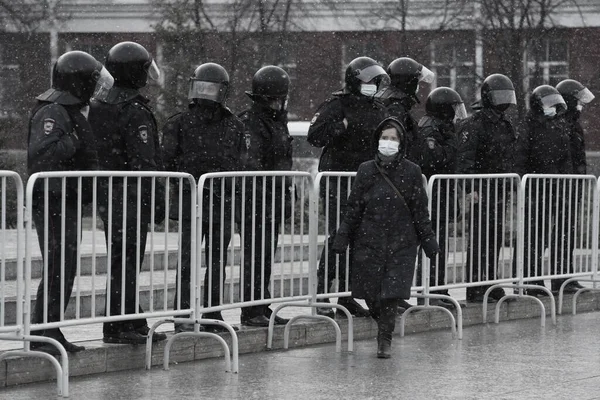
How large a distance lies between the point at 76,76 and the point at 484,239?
4.69 m

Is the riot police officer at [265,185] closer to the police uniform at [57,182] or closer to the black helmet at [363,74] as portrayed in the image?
the black helmet at [363,74]

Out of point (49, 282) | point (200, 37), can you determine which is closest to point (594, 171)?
point (200, 37)

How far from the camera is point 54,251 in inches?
339

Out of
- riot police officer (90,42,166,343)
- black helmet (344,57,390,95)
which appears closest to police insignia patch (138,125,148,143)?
riot police officer (90,42,166,343)

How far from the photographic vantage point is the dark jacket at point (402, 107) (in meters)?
12.0

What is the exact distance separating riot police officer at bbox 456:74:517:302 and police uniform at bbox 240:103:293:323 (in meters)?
2.10

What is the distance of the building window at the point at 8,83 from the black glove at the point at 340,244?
21.7 m

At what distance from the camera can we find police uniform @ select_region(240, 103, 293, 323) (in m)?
10.2

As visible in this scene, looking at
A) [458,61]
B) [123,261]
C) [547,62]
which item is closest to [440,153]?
[123,261]

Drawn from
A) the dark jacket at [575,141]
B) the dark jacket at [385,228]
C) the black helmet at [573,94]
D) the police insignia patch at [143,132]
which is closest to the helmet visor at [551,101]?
the dark jacket at [575,141]

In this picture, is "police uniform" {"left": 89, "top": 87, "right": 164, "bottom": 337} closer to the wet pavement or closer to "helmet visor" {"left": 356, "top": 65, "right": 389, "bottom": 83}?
the wet pavement

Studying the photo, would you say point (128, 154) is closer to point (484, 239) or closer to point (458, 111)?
point (484, 239)

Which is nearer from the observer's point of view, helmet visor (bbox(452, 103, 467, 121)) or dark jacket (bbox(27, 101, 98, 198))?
dark jacket (bbox(27, 101, 98, 198))

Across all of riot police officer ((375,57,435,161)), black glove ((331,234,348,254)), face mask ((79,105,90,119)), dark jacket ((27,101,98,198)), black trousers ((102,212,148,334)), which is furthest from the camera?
riot police officer ((375,57,435,161))
